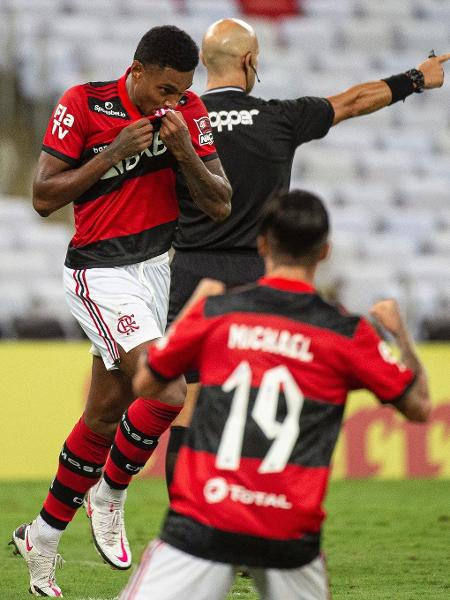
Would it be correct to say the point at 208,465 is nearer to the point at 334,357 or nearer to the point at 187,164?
the point at 334,357

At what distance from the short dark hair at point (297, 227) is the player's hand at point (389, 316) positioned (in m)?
0.24

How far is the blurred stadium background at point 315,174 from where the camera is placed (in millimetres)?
10609

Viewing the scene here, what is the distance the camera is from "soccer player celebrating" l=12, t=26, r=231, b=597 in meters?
5.23

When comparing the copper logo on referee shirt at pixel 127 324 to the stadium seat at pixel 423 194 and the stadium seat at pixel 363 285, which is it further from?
the stadium seat at pixel 423 194

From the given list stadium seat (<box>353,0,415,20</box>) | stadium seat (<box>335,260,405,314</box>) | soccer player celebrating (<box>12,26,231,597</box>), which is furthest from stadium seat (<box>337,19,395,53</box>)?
soccer player celebrating (<box>12,26,231,597</box>)

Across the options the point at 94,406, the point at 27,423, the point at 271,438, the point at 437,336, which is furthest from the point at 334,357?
the point at 437,336

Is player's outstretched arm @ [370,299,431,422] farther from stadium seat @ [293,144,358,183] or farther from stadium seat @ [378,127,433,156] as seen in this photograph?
stadium seat @ [378,127,433,156]

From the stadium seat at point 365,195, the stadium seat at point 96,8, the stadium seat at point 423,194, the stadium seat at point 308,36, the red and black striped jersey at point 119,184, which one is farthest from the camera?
the stadium seat at point 308,36

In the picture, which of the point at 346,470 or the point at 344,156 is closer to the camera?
the point at 346,470

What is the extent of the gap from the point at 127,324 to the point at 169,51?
1175mm

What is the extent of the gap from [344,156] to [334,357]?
12576mm

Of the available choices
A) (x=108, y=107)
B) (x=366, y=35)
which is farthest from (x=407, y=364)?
(x=366, y=35)

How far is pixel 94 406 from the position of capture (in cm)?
566

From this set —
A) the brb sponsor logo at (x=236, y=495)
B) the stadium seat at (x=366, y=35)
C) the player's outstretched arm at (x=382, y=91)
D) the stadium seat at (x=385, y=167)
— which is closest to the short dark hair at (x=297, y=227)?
the brb sponsor logo at (x=236, y=495)
